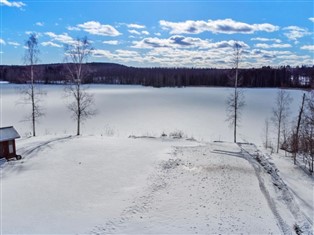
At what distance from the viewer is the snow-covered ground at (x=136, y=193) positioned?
905 centimetres

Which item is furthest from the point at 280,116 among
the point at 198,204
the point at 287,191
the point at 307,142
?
the point at 198,204

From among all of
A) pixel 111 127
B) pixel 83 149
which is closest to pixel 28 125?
pixel 111 127

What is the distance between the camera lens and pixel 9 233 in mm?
8258

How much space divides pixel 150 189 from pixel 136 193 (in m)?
0.69

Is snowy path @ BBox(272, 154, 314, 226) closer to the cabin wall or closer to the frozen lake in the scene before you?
the frozen lake

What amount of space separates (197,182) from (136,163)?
144 inches

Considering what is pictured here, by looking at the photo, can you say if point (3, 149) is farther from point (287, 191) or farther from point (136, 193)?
point (287, 191)

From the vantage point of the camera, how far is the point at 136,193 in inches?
443

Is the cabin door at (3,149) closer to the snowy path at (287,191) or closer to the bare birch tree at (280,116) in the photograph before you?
the snowy path at (287,191)

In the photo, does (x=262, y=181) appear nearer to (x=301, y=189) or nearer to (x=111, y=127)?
(x=301, y=189)

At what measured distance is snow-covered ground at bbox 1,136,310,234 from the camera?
29.7ft

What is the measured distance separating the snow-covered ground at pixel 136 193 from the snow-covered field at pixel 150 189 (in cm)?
4

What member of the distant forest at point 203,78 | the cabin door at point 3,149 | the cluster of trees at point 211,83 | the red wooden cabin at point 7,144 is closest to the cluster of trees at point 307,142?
the cluster of trees at point 211,83

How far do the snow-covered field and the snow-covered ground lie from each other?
1.4 inches
